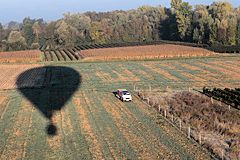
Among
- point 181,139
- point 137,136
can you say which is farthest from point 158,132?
point 181,139

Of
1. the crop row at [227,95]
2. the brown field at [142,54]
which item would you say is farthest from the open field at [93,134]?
the brown field at [142,54]

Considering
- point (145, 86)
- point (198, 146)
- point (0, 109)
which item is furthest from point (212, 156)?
point (145, 86)

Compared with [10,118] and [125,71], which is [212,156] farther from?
[125,71]

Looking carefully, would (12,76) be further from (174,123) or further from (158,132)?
(158,132)

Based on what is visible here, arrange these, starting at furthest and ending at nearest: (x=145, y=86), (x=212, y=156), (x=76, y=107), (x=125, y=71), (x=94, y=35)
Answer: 1. (x=94, y=35)
2. (x=125, y=71)
3. (x=145, y=86)
4. (x=76, y=107)
5. (x=212, y=156)

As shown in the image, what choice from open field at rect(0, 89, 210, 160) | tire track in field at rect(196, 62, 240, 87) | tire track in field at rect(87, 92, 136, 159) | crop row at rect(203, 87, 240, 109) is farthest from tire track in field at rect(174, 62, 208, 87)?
tire track in field at rect(87, 92, 136, 159)

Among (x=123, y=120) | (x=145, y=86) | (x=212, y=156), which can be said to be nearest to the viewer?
(x=212, y=156)

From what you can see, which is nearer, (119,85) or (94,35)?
(119,85)
